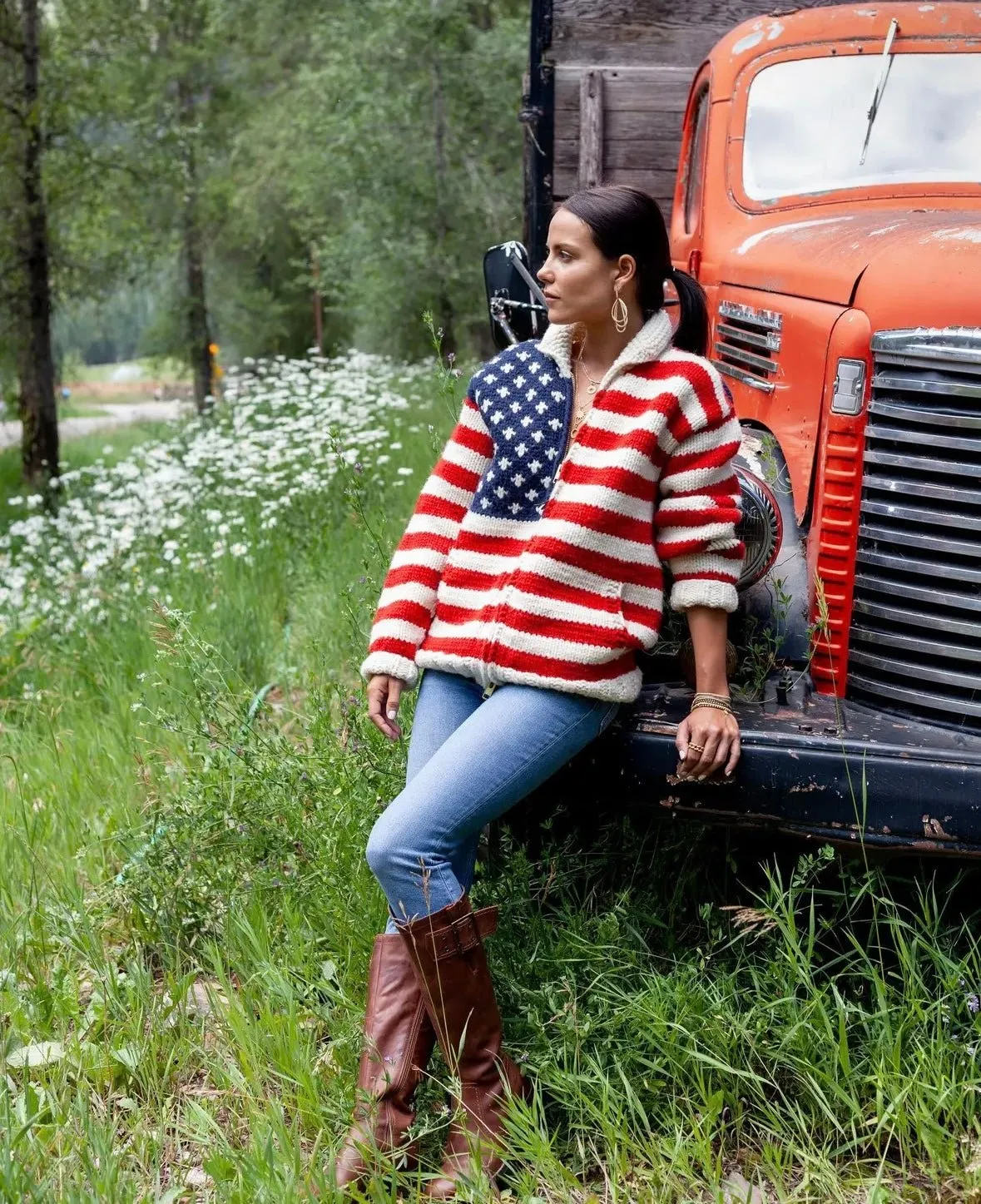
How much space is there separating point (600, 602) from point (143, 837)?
5.50ft

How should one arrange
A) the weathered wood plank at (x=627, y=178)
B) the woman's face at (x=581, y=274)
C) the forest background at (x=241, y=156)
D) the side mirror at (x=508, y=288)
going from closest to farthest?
the woman's face at (x=581, y=274), the side mirror at (x=508, y=288), the weathered wood plank at (x=627, y=178), the forest background at (x=241, y=156)

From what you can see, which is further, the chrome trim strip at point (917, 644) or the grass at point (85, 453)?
the grass at point (85, 453)

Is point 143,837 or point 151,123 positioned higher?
point 151,123

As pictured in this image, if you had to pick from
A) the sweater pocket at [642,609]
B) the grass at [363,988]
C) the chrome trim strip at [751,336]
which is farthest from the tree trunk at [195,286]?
the sweater pocket at [642,609]

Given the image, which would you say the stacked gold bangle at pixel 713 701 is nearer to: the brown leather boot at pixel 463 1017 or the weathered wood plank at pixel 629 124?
the brown leather boot at pixel 463 1017

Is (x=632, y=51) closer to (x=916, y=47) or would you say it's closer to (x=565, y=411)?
(x=916, y=47)

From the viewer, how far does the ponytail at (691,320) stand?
2.81 m

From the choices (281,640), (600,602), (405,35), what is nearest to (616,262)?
(600,602)

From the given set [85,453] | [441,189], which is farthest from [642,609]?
[85,453]

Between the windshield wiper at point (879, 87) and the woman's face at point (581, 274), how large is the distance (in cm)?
170

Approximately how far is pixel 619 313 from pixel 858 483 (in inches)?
25.0

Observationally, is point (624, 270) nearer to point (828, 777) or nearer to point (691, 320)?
point (691, 320)

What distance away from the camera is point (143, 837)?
358 centimetres

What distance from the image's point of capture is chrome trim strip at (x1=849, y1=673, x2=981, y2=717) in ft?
8.63
